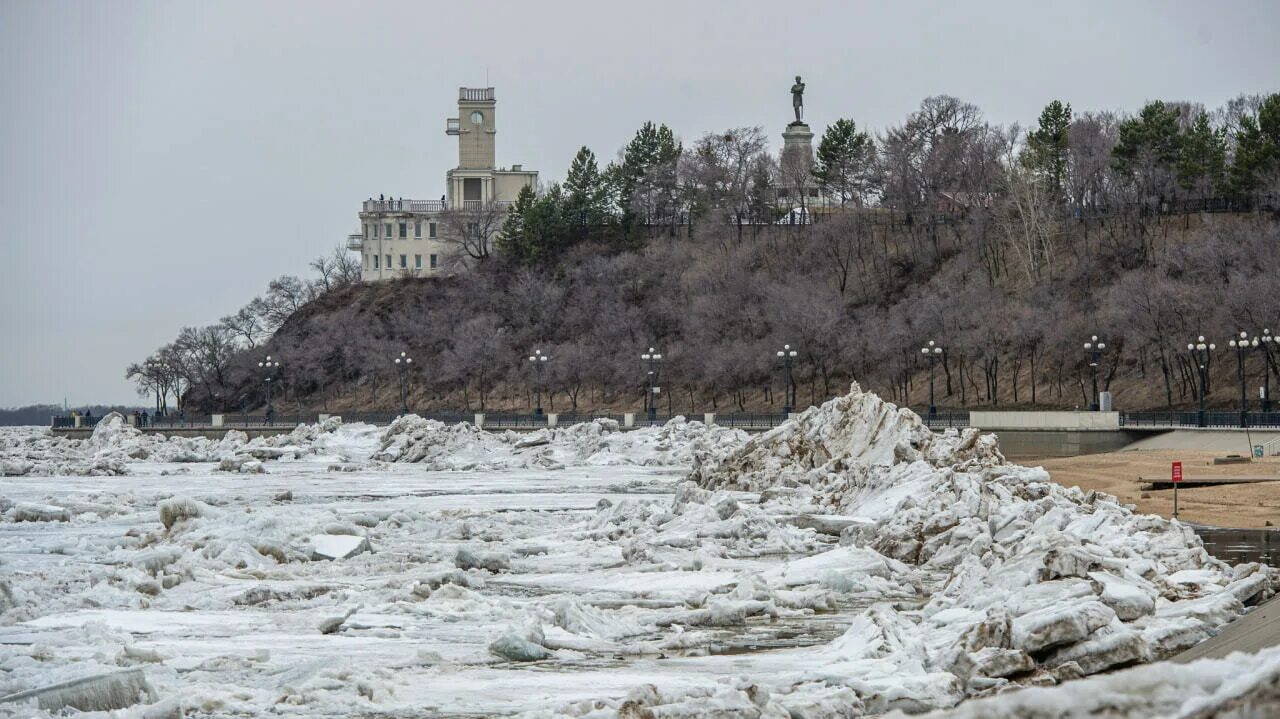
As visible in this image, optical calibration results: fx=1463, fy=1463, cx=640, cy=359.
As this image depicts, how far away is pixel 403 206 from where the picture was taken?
124m

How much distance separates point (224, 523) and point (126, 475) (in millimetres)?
29534

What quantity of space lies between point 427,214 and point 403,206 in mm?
2341

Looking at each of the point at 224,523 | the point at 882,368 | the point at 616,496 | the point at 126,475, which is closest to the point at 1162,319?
the point at 882,368

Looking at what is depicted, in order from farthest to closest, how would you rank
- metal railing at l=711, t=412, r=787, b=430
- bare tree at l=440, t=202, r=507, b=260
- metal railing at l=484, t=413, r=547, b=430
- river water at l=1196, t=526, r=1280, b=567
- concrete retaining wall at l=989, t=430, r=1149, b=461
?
1. bare tree at l=440, t=202, r=507, b=260
2. metal railing at l=484, t=413, r=547, b=430
3. metal railing at l=711, t=412, r=787, b=430
4. concrete retaining wall at l=989, t=430, r=1149, b=461
5. river water at l=1196, t=526, r=1280, b=567

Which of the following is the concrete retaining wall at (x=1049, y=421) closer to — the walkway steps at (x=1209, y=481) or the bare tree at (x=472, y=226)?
the walkway steps at (x=1209, y=481)

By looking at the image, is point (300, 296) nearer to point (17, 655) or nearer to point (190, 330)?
point (190, 330)

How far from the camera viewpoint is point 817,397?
288 ft

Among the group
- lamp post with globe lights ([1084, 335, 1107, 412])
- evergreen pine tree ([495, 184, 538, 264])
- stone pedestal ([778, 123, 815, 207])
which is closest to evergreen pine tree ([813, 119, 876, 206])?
stone pedestal ([778, 123, 815, 207])

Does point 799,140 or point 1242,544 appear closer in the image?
point 1242,544

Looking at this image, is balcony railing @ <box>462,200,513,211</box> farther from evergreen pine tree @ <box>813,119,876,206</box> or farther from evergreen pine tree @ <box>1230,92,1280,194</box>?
evergreen pine tree @ <box>1230,92,1280,194</box>

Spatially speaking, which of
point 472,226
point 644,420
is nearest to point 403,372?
point 644,420

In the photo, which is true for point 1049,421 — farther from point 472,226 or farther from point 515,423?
point 472,226

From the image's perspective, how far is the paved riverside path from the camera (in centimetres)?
1060

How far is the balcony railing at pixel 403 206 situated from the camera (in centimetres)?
12355
